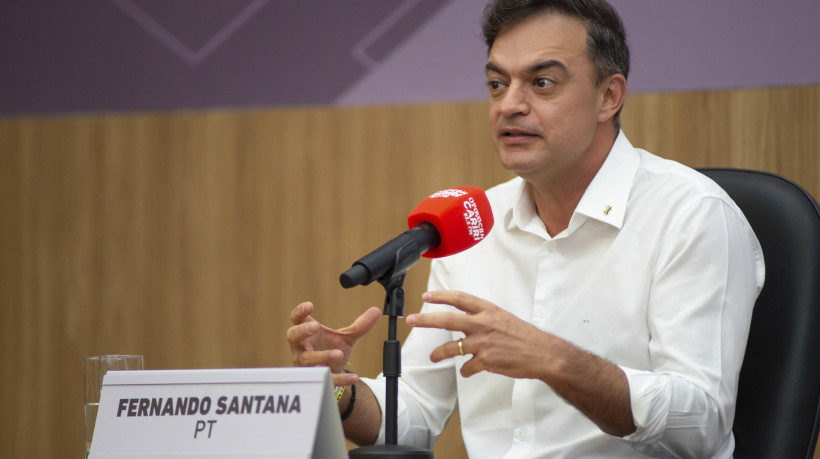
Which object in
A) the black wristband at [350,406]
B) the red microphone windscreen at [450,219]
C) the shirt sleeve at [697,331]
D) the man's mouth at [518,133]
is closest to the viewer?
the red microphone windscreen at [450,219]

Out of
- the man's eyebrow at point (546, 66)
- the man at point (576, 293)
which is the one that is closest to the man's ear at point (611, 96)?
the man at point (576, 293)

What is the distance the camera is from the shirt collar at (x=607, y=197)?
1674mm

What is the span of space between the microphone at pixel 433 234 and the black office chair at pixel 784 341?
523 millimetres

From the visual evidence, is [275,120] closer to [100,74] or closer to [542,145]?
[100,74]

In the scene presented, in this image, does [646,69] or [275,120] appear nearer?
[646,69]

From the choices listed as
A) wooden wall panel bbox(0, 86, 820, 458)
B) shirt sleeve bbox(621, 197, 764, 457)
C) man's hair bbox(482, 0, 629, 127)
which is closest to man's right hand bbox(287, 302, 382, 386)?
shirt sleeve bbox(621, 197, 764, 457)

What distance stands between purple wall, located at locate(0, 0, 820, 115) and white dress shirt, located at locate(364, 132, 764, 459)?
732mm

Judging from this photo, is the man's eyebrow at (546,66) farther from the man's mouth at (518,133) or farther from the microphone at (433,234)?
the microphone at (433,234)

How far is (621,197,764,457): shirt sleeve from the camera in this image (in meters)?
1.38

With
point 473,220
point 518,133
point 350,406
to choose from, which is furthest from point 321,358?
point 518,133

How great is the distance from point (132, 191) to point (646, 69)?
1.64 meters

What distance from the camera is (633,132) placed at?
2457 mm

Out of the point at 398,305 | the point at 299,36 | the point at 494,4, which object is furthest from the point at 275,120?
the point at 398,305

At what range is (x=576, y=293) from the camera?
1.68 meters
